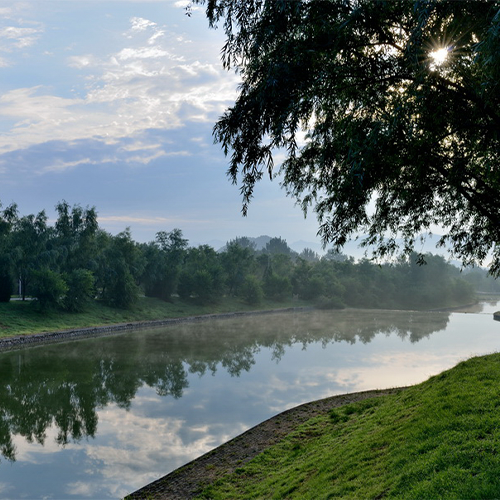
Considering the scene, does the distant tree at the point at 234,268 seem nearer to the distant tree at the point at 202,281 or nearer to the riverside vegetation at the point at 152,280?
the riverside vegetation at the point at 152,280

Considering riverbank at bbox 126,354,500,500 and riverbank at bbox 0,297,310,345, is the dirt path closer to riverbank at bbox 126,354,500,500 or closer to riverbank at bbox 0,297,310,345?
riverbank at bbox 126,354,500,500

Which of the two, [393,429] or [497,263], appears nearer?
[393,429]

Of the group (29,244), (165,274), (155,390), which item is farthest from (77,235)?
(155,390)

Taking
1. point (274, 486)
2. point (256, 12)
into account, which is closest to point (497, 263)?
point (274, 486)

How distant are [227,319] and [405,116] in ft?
178

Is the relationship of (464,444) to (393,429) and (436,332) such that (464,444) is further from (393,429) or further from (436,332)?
(436,332)

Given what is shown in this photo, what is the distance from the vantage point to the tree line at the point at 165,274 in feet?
148

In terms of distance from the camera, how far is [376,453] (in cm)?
739

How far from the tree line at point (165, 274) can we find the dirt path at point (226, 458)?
27.1 ft

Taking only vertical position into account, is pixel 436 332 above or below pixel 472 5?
below

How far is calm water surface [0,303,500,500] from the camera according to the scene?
39.1 ft

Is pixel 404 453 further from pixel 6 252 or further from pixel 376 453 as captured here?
pixel 6 252

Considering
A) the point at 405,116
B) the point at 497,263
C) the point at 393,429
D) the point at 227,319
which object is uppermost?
the point at 405,116

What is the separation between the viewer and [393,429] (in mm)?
8328
